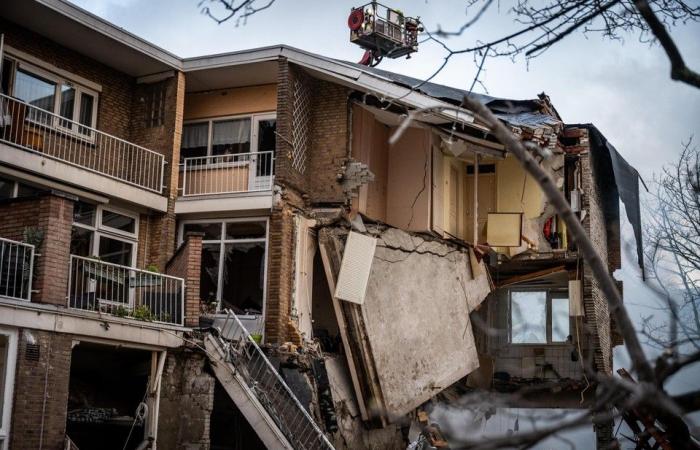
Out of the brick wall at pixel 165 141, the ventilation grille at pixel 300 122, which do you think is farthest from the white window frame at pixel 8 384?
the ventilation grille at pixel 300 122

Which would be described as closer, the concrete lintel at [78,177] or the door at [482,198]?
the concrete lintel at [78,177]

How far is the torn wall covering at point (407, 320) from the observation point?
815 inches

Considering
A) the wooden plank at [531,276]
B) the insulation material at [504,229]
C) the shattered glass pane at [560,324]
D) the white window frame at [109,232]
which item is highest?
the insulation material at [504,229]

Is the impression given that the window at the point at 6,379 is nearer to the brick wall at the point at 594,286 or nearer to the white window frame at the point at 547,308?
the brick wall at the point at 594,286

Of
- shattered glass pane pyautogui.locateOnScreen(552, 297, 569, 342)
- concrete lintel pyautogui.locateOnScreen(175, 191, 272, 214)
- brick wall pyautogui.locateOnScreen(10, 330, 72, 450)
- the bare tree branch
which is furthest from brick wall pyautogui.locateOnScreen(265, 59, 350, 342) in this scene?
the bare tree branch

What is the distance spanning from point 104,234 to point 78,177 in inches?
62.3

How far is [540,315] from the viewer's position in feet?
89.2

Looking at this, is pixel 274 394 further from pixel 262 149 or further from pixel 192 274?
pixel 262 149

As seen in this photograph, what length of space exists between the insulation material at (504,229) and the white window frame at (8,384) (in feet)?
41.6

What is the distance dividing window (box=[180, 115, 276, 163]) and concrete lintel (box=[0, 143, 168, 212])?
2.05 m

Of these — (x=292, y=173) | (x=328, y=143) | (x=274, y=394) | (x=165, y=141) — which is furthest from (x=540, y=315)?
(x=165, y=141)

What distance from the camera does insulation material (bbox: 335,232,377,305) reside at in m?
20.5

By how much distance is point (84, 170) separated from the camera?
2000cm

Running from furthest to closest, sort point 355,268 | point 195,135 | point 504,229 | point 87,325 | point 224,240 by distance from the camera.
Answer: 1. point 504,229
2. point 195,135
3. point 224,240
4. point 355,268
5. point 87,325
